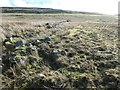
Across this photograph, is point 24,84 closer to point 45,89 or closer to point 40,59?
point 45,89

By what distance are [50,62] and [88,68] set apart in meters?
2.42

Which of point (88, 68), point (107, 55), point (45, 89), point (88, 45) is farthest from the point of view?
point (88, 45)

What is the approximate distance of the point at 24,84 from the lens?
16500mm

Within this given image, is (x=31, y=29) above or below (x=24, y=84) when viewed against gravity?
above

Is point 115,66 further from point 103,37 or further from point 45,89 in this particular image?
point 103,37

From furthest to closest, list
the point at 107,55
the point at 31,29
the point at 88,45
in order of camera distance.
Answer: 1. the point at 31,29
2. the point at 88,45
3. the point at 107,55

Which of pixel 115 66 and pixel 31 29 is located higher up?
pixel 31 29

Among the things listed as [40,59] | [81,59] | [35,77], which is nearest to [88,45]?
[81,59]

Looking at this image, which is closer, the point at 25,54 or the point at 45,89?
the point at 45,89

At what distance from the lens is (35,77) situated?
16.9 meters

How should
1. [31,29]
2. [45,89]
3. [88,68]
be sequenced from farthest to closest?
[31,29] < [88,68] < [45,89]

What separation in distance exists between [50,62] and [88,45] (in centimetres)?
402

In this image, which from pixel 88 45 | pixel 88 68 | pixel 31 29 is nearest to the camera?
pixel 88 68

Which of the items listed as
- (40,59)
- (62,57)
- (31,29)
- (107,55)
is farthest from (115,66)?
(31,29)
